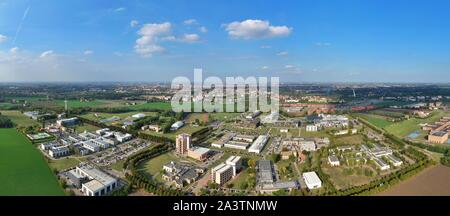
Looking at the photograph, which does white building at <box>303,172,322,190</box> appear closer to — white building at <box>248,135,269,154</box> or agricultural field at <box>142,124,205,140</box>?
white building at <box>248,135,269,154</box>

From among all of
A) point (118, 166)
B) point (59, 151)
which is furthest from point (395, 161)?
point (59, 151)

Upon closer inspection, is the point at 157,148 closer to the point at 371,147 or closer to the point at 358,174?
the point at 358,174

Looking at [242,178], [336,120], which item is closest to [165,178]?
[242,178]

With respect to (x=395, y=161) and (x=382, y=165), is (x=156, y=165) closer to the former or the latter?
(x=382, y=165)

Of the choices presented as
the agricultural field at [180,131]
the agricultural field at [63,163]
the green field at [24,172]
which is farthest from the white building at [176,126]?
the green field at [24,172]

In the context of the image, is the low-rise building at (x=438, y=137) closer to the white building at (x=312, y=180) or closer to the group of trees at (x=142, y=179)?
the white building at (x=312, y=180)
